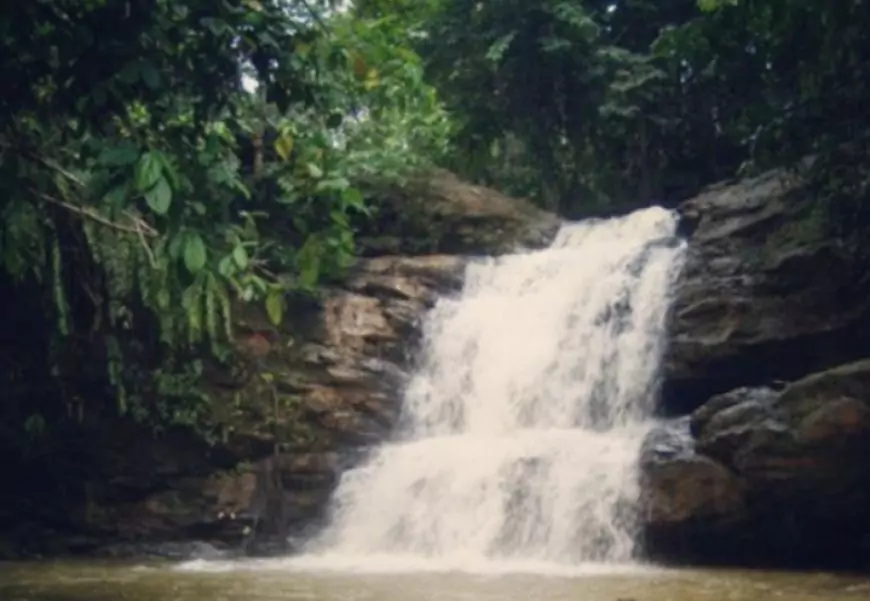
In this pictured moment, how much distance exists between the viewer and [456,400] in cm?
1432

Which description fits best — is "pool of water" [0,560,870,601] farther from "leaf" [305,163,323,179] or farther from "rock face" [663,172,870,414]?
"leaf" [305,163,323,179]

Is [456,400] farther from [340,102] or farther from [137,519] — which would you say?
[340,102]

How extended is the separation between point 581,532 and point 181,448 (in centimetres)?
512

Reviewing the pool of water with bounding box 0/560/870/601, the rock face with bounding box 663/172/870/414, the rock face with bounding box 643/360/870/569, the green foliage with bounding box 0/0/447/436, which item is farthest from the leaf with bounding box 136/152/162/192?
the rock face with bounding box 663/172/870/414

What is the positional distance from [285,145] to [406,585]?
4721 mm

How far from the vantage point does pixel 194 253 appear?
4.28 metres

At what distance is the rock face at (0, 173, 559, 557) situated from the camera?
12945 mm

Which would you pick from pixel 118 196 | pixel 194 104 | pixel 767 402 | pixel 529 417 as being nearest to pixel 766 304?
pixel 767 402

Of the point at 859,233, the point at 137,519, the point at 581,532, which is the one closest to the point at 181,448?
the point at 137,519

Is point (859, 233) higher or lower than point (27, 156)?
higher

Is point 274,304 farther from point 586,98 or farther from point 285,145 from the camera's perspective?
point 586,98

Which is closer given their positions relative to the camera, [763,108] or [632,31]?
[763,108]

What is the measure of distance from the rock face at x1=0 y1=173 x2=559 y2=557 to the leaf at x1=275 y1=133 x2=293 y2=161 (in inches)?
313

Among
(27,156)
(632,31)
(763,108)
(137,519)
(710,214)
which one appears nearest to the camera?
(27,156)
